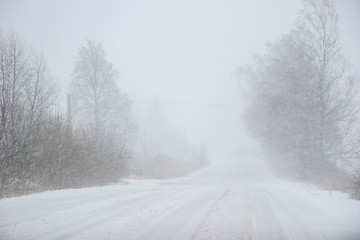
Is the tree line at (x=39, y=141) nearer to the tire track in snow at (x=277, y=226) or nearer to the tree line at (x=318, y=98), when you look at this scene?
the tire track in snow at (x=277, y=226)

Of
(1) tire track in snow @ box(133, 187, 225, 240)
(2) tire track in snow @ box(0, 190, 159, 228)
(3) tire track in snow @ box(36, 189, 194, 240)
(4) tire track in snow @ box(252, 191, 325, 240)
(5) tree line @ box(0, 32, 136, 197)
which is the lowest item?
(4) tire track in snow @ box(252, 191, 325, 240)

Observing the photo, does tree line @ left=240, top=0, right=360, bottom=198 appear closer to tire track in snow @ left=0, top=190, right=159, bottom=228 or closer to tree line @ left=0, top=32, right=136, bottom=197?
tree line @ left=0, top=32, right=136, bottom=197

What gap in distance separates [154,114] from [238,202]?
57.0m

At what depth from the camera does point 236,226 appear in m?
5.86

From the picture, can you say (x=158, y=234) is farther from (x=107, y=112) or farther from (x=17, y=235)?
(x=107, y=112)

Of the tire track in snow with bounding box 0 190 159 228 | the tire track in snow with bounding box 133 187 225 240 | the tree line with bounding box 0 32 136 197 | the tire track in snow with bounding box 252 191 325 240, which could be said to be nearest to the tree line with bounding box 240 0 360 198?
the tree line with bounding box 0 32 136 197

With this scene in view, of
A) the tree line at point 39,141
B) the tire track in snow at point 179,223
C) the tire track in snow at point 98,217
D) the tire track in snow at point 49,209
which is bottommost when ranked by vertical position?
the tire track in snow at point 179,223

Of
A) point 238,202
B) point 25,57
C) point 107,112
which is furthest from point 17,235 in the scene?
point 107,112

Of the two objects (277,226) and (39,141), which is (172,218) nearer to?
(277,226)

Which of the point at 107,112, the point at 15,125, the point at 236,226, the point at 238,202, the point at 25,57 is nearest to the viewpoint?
the point at 236,226

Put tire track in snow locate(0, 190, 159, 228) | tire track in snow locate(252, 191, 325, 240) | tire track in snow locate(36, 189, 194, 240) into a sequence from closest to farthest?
tire track in snow locate(36, 189, 194, 240) < tire track in snow locate(252, 191, 325, 240) < tire track in snow locate(0, 190, 159, 228)

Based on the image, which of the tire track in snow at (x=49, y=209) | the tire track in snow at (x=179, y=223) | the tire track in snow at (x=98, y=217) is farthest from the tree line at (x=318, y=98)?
the tire track in snow at (x=49, y=209)

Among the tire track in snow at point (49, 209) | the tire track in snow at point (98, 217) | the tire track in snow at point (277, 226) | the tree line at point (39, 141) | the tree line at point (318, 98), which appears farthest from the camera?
the tree line at point (318, 98)

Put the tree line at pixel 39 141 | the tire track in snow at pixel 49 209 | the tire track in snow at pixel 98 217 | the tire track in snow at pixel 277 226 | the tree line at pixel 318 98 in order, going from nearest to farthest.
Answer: the tire track in snow at pixel 98 217 → the tire track in snow at pixel 277 226 → the tire track in snow at pixel 49 209 → the tree line at pixel 39 141 → the tree line at pixel 318 98
